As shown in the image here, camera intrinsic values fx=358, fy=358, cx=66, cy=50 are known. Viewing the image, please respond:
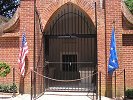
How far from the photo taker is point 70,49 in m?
19.8

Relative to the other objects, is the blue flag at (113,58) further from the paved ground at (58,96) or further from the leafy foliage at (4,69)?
the leafy foliage at (4,69)

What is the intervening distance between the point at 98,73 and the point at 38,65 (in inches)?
93.6

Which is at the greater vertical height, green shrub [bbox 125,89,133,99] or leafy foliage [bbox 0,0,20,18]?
leafy foliage [bbox 0,0,20,18]

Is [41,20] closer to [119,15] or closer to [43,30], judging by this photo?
[43,30]

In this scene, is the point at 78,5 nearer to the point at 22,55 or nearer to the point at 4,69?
the point at 22,55

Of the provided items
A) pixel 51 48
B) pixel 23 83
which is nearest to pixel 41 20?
pixel 23 83

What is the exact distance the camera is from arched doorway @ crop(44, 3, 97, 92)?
15.1 metres

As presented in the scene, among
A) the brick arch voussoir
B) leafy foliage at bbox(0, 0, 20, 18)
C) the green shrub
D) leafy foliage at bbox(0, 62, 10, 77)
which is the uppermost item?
leafy foliage at bbox(0, 0, 20, 18)

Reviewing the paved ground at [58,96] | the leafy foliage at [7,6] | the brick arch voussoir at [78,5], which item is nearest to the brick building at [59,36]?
the brick arch voussoir at [78,5]

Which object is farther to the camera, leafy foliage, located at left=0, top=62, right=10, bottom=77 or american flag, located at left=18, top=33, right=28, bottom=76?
american flag, located at left=18, top=33, right=28, bottom=76

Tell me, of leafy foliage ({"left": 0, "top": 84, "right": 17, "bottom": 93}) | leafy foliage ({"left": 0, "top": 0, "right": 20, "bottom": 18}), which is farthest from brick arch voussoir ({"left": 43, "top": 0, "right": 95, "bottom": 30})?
leafy foliage ({"left": 0, "top": 0, "right": 20, "bottom": 18})

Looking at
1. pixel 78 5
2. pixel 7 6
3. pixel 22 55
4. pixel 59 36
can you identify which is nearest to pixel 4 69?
pixel 22 55

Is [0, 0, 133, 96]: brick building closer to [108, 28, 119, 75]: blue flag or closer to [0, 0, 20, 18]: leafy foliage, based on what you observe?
[108, 28, 119, 75]: blue flag

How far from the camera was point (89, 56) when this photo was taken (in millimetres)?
19359
